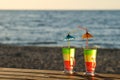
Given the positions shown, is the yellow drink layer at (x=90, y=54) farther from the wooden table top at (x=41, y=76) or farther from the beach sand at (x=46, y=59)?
the beach sand at (x=46, y=59)

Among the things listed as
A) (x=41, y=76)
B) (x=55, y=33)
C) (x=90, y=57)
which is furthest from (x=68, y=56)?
(x=55, y=33)

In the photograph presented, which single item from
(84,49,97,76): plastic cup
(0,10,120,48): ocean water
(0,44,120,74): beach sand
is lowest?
(0,44,120,74): beach sand

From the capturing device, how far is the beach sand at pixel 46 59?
10312 millimetres

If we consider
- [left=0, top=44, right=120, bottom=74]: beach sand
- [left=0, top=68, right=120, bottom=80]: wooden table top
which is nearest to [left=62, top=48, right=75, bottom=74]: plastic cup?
[left=0, top=68, right=120, bottom=80]: wooden table top

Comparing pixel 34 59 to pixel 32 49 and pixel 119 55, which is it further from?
pixel 119 55

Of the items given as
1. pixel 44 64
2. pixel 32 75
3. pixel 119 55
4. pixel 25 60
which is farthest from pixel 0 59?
pixel 32 75

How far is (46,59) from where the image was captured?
1152cm

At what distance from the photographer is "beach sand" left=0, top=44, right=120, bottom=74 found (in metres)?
10.3

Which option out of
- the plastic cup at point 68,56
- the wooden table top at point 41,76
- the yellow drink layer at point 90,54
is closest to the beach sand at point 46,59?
the wooden table top at point 41,76

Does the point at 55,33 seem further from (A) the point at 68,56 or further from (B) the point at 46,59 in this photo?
(A) the point at 68,56

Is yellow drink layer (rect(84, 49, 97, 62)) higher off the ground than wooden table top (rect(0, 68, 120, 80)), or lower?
higher

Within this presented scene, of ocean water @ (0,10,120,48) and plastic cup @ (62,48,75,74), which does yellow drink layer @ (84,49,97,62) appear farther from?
ocean water @ (0,10,120,48)

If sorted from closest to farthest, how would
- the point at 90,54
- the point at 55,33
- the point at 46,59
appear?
the point at 90,54, the point at 46,59, the point at 55,33

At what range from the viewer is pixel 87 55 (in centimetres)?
459
